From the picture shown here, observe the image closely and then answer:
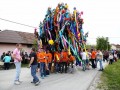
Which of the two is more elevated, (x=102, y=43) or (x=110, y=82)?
(x=102, y=43)

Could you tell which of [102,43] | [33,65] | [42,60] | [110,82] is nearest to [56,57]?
[42,60]

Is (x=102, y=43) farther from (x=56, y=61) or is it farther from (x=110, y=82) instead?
(x=110, y=82)

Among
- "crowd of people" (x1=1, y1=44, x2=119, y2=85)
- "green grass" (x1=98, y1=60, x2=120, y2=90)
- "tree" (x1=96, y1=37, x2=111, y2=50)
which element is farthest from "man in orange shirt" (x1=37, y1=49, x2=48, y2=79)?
"tree" (x1=96, y1=37, x2=111, y2=50)

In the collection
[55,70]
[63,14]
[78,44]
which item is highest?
[63,14]

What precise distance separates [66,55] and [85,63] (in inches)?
119

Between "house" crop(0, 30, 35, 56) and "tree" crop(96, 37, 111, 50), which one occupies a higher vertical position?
"tree" crop(96, 37, 111, 50)

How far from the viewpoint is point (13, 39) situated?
130 feet

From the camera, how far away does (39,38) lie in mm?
18453

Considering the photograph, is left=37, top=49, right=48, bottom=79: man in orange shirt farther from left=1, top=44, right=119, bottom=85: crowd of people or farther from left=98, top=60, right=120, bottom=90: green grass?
left=98, top=60, right=120, bottom=90: green grass

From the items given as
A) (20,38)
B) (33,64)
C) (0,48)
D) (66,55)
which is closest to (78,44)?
(66,55)

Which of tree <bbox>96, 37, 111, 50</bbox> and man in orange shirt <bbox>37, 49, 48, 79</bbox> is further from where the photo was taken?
tree <bbox>96, 37, 111, 50</bbox>

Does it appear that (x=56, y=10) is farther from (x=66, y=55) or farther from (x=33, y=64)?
(x=33, y=64)

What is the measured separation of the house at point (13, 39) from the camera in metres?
36.4

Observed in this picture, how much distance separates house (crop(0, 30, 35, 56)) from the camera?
36.4 meters
